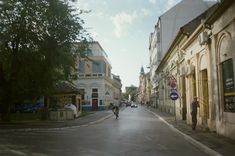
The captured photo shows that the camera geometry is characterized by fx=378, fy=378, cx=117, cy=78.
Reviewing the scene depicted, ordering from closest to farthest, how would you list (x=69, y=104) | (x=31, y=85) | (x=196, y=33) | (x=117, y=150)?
(x=117, y=150) → (x=196, y=33) → (x=31, y=85) → (x=69, y=104)

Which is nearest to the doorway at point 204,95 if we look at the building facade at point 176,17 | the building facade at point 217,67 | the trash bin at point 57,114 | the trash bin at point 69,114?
the building facade at point 217,67

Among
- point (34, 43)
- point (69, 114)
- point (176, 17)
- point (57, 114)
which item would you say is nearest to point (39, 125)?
point (34, 43)

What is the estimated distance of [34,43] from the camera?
27203 millimetres

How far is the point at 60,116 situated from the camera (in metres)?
36.2

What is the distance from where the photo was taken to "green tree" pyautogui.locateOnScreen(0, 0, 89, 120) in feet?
86.5

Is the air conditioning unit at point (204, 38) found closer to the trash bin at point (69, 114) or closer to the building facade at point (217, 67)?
the building facade at point (217, 67)

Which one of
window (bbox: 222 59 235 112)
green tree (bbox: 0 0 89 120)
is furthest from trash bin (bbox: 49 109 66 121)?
window (bbox: 222 59 235 112)

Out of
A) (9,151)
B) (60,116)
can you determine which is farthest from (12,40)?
(9,151)

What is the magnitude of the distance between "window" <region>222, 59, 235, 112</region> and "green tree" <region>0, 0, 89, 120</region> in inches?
532

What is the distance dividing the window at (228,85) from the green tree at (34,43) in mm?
13516

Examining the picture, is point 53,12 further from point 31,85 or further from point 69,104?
point 69,104

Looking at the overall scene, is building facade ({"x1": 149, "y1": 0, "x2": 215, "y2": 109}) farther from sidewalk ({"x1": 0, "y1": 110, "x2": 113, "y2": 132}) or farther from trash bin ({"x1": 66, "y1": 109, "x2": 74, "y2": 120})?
sidewalk ({"x1": 0, "y1": 110, "x2": 113, "y2": 132})

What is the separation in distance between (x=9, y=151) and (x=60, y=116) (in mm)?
23466

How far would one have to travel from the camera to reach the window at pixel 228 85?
15.9 meters
